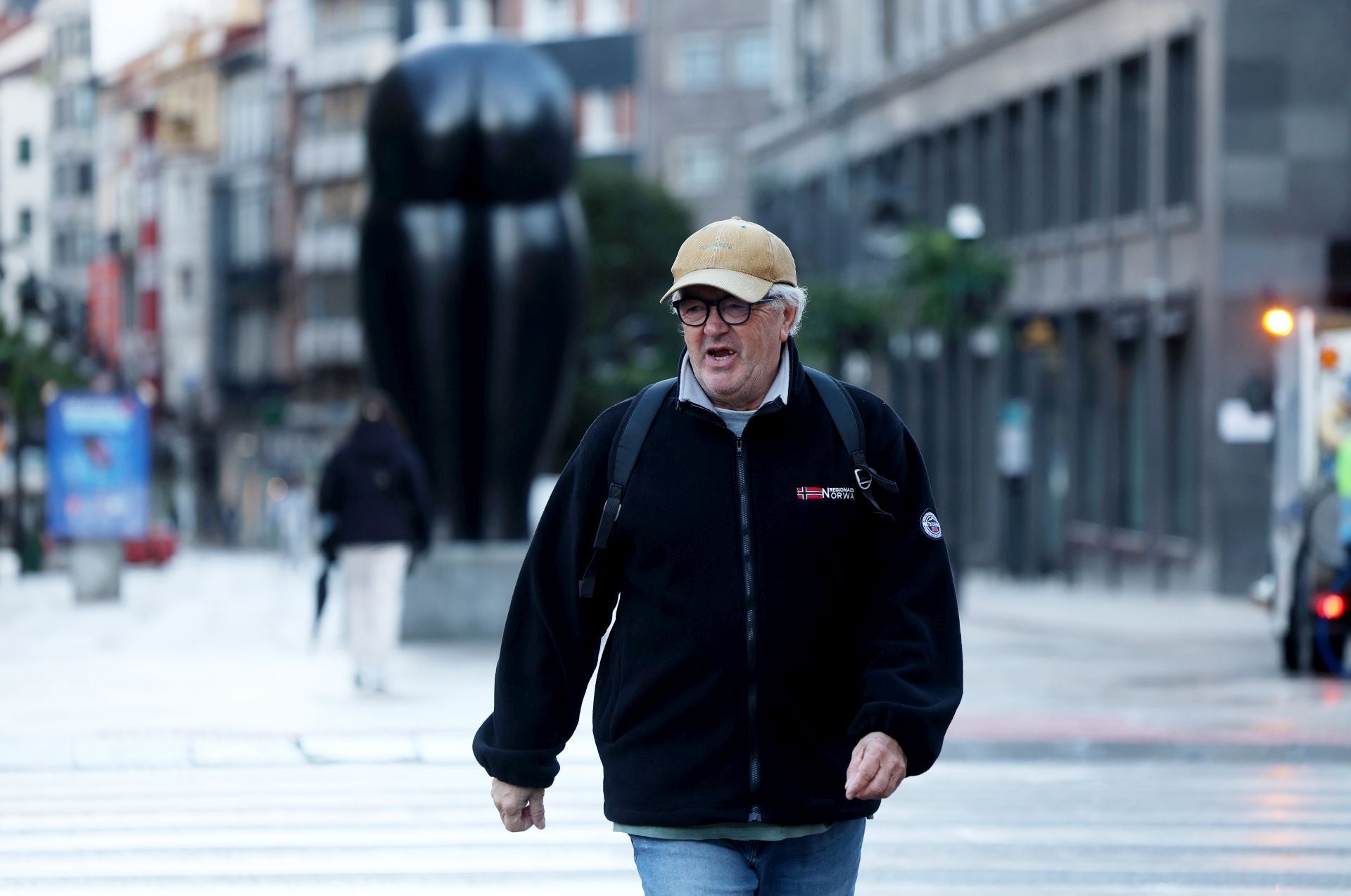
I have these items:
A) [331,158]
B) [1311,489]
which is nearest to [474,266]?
[1311,489]

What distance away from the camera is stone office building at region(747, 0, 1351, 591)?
36469 millimetres

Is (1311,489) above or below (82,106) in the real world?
below

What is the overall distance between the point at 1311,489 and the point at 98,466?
16129mm

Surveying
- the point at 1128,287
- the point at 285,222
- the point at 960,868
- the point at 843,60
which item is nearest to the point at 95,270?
the point at 285,222

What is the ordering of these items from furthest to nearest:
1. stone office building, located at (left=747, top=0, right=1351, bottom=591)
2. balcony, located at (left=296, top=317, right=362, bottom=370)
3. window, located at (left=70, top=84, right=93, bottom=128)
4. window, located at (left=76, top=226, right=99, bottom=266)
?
1. balcony, located at (left=296, top=317, right=362, bottom=370)
2. window, located at (left=76, top=226, right=99, bottom=266)
3. window, located at (left=70, top=84, right=93, bottom=128)
4. stone office building, located at (left=747, top=0, right=1351, bottom=591)

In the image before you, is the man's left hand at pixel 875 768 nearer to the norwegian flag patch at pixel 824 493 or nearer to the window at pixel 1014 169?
the norwegian flag patch at pixel 824 493

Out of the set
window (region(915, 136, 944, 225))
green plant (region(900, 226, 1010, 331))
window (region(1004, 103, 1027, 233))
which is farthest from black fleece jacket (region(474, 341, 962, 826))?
window (region(915, 136, 944, 225))

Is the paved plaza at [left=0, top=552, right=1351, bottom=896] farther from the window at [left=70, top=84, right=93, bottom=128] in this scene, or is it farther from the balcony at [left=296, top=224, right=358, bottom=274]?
the balcony at [left=296, top=224, right=358, bottom=274]

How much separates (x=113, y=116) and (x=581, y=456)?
101 metres

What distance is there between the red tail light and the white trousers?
6693mm

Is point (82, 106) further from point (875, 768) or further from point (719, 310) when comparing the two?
point (875, 768)

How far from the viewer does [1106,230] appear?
41.9 meters

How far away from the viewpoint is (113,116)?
104m

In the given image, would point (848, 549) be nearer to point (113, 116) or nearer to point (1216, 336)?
point (1216, 336)
